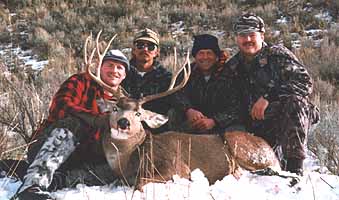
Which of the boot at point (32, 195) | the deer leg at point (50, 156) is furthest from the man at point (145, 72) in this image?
the boot at point (32, 195)

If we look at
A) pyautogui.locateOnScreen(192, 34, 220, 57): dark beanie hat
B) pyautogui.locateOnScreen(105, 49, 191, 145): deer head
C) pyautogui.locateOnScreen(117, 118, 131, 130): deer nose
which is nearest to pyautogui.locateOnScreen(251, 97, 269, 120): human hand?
pyautogui.locateOnScreen(105, 49, 191, 145): deer head

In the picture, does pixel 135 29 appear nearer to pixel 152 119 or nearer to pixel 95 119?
pixel 152 119

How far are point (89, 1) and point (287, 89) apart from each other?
13558 mm

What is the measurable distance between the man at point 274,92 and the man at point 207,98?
5.9 inches

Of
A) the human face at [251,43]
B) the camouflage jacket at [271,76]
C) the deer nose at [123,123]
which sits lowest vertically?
the deer nose at [123,123]

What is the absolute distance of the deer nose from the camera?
5160 millimetres

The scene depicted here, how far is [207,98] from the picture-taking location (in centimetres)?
647

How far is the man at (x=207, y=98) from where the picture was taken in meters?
6.10

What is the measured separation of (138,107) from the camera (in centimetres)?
534

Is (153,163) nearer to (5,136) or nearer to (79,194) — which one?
(79,194)

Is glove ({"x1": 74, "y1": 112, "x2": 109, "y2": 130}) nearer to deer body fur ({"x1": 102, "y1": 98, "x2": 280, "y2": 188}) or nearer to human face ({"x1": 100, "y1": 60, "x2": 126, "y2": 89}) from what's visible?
deer body fur ({"x1": 102, "y1": 98, "x2": 280, "y2": 188})

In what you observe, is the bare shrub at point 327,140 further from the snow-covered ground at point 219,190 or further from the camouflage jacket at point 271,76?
the snow-covered ground at point 219,190

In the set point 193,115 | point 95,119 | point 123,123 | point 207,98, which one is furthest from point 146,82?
point 123,123

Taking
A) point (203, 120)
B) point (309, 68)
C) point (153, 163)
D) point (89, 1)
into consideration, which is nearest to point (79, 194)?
point (153, 163)
